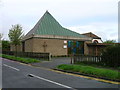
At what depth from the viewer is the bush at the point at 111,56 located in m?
12.2

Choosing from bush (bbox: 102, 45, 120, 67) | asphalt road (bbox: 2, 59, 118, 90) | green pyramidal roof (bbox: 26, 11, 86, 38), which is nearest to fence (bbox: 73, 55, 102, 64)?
bush (bbox: 102, 45, 120, 67)

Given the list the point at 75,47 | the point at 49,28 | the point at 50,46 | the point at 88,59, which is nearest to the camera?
the point at 88,59

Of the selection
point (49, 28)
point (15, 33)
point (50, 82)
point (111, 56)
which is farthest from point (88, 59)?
point (49, 28)

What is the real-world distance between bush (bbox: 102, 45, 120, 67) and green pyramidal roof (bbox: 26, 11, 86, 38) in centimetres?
1826

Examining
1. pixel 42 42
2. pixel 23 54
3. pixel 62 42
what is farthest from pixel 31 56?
pixel 62 42

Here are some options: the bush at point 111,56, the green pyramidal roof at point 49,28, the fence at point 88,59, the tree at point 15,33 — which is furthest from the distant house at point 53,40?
the bush at point 111,56

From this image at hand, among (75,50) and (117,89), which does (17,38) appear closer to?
(75,50)

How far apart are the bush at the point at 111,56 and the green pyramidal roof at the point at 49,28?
18258 mm

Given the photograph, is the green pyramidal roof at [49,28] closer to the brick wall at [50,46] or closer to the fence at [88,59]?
the brick wall at [50,46]

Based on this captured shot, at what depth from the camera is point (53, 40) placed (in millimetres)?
30531

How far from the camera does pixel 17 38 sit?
2719cm

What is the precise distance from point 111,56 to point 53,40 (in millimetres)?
18704

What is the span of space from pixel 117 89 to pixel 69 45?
25722mm

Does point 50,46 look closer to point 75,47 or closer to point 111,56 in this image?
point 75,47
